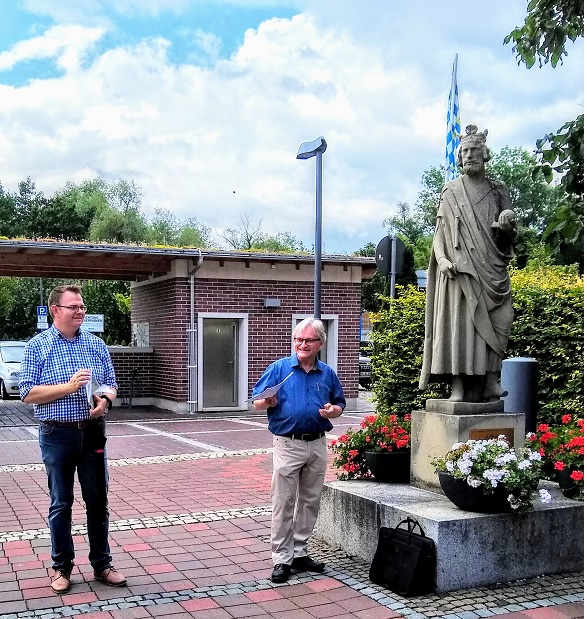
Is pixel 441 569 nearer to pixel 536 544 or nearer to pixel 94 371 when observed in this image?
pixel 536 544

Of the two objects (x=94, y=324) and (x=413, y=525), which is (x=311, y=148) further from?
(x=94, y=324)

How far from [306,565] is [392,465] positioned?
4.00 feet

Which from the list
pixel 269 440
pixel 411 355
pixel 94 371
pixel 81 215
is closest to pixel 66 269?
pixel 269 440

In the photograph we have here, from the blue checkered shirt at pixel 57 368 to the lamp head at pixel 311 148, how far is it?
5.39m

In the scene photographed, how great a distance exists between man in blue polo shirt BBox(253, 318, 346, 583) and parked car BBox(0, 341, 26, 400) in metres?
16.0

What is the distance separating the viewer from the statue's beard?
5.95 metres

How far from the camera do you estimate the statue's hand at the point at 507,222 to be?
5773 mm

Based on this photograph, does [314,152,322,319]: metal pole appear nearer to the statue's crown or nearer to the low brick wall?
the statue's crown

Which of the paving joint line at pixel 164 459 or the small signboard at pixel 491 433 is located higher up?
the small signboard at pixel 491 433

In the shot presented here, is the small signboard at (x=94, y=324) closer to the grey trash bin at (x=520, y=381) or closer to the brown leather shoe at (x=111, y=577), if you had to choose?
the grey trash bin at (x=520, y=381)

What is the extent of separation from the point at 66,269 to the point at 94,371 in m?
14.1

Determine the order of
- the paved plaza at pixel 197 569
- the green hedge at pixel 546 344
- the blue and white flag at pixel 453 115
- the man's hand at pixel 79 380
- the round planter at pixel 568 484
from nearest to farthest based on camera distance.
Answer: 1. the paved plaza at pixel 197 569
2. the man's hand at pixel 79 380
3. the round planter at pixel 568 484
4. the green hedge at pixel 546 344
5. the blue and white flag at pixel 453 115

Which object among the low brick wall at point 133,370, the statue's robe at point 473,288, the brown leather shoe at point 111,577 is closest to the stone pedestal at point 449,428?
the statue's robe at point 473,288

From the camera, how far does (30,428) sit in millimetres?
13906
